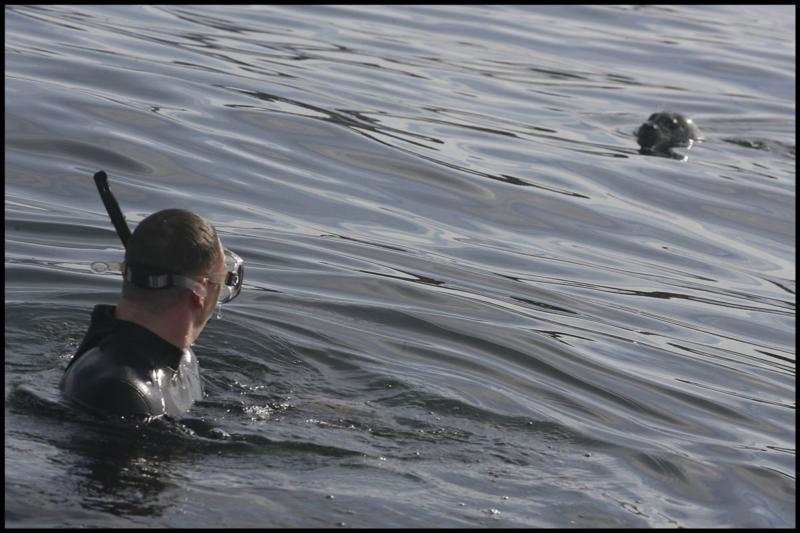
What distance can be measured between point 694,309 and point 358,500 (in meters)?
4.23

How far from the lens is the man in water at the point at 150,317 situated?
5516 mm

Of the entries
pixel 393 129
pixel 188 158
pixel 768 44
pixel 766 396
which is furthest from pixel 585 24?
pixel 766 396

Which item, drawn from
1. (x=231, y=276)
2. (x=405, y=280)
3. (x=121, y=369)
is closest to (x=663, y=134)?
(x=405, y=280)

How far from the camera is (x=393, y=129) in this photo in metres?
13.1

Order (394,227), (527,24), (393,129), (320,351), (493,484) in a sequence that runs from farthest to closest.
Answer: (527,24), (393,129), (394,227), (320,351), (493,484)

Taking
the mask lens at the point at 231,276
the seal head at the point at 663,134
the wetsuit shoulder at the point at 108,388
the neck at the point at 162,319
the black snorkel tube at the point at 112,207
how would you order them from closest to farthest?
the wetsuit shoulder at the point at 108,388, the neck at the point at 162,319, the black snorkel tube at the point at 112,207, the mask lens at the point at 231,276, the seal head at the point at 663,134

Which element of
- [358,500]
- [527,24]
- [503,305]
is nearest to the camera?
[358,500]

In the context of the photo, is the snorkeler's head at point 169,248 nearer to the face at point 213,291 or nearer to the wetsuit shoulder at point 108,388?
the face at point 213,291

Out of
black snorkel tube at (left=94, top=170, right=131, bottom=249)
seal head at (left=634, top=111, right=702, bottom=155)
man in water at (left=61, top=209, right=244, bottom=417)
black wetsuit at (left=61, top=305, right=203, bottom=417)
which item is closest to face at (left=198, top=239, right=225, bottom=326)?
man in water at (left=61, top=209, right=244, bottom=417)

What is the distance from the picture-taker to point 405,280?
28.9ft

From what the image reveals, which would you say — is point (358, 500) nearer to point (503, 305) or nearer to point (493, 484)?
point (493, 484)

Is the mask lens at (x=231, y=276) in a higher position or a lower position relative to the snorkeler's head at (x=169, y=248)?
lower

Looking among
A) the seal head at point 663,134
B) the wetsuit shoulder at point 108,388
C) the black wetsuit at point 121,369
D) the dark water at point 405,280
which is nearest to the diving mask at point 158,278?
the black wetsuit at point 121,369

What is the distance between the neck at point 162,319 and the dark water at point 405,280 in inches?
13.3
